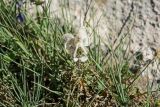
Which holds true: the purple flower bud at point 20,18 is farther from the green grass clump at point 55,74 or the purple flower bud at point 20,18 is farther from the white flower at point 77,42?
the white flower at point 77,42

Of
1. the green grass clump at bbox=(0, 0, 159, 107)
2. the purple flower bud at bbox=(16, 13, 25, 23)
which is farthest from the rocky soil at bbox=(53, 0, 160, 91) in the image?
the purple flower bud at bbox=(16, 13, 25, 23)

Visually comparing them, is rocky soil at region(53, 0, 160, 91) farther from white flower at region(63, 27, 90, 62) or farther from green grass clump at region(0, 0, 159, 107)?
white flower at region(63, 27, 90, 62)

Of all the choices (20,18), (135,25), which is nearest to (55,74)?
(20,18)

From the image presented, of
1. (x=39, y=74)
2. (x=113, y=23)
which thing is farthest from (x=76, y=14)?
(x=39, y=74)

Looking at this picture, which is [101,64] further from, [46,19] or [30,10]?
[30,10]

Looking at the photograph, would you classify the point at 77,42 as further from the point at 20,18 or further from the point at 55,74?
the point at 20,18
